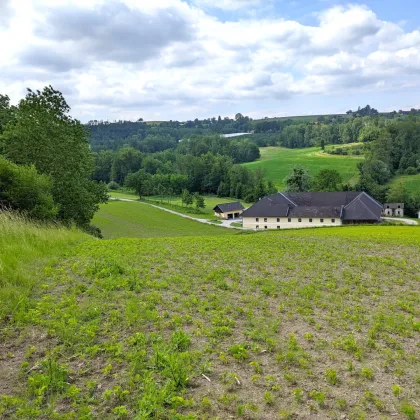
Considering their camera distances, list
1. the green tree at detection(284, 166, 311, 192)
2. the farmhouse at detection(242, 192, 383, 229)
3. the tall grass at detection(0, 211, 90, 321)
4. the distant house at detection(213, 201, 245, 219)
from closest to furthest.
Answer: the tall grass at detection(0, 211, 90, 321), the farmhouse at detection(242, 192, 383, 229), the distant house at detection(213, 201, 245, 219), the green tree at detection(284, 166, 311, 192)

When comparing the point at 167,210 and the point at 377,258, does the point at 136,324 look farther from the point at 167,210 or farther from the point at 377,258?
the point at 167,210

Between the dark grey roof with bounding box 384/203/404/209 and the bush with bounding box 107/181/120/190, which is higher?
the bush with bounding box 107/181/120/190

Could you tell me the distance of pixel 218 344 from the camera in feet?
17.3

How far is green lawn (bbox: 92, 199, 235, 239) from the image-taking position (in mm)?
40841

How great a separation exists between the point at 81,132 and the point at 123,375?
23957 millimetres

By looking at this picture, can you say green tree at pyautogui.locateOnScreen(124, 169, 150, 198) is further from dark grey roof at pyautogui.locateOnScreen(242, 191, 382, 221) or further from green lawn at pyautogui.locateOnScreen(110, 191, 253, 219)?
dark grey roof at pyautogui.locateOnScreen(242, 191, 382, 221)

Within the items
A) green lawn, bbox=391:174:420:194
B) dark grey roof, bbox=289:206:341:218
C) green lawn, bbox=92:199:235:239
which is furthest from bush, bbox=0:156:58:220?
green lawn, bbox=391:174:420:194

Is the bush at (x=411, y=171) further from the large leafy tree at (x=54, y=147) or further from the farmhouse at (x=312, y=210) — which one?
the large leafy tree at (x=54, y=147)

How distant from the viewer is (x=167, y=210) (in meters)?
64.7

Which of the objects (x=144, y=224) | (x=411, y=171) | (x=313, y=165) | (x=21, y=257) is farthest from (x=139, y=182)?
(x=21, y=257)

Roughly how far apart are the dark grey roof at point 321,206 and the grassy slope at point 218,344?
38685 millimetres

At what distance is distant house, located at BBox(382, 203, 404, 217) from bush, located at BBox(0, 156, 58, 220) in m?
60.1

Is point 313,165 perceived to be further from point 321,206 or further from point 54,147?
point 54,147

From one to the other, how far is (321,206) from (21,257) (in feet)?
147
